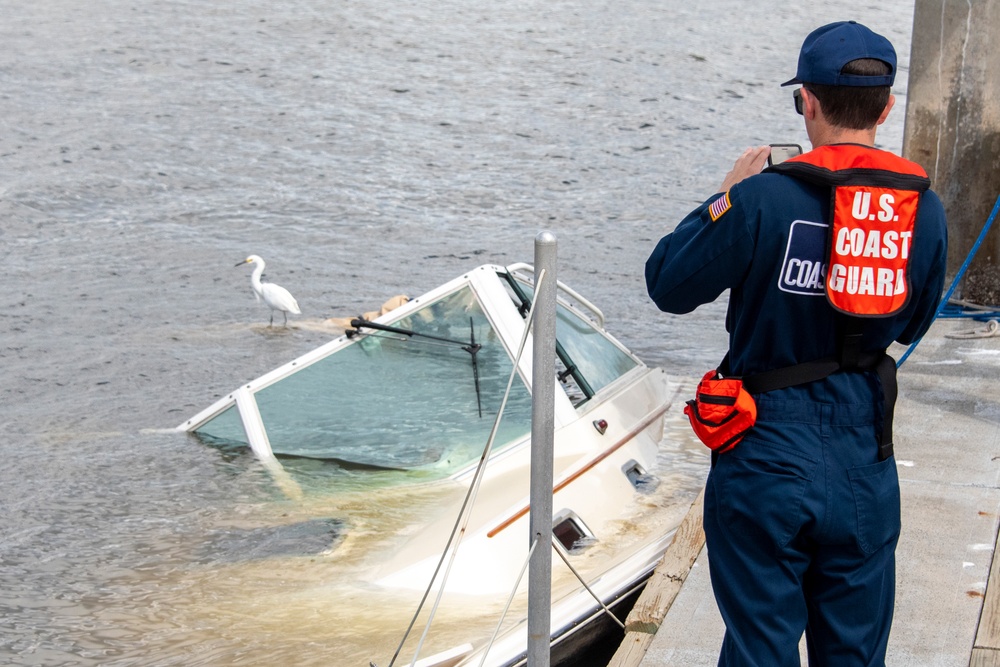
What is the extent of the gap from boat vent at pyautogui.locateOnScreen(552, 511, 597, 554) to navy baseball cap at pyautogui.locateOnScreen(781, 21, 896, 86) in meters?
2.78

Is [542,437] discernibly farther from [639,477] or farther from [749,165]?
[639,477]

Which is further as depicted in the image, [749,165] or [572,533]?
[572,533]

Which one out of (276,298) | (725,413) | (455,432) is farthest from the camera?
(276,298)

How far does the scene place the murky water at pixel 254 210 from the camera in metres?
5.55

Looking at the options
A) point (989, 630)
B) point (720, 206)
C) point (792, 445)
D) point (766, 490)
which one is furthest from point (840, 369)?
point (989, 630)

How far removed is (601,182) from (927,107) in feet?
35.7

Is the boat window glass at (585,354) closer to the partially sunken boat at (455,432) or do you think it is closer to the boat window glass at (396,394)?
the partially sunken boat at (455,432)

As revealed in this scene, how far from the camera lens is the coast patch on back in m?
2.36

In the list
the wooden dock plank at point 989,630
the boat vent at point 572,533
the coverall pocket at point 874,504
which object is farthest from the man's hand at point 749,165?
the boat vent at point 572,533

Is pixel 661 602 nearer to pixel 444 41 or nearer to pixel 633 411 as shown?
pixel 633 411

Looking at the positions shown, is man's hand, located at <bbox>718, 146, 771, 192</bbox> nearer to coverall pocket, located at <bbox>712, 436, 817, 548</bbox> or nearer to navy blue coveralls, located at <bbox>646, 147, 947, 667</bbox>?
navy blue coveralls, located at <bbox>646, 147, 947, 667</bbox>

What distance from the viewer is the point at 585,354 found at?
5738mm

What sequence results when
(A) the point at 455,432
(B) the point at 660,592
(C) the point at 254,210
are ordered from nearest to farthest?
(B) the point at 660,592, (A) the point at 455,432, (C) the point at 254,210

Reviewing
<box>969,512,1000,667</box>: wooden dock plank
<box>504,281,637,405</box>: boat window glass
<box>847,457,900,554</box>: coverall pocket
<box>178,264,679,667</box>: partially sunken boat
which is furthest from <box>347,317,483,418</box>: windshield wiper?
<box>847,457,900,554</box>: coverall pocket
